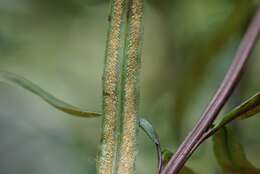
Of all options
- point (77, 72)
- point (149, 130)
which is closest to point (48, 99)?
point (149, 130)

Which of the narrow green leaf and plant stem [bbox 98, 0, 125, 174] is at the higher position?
plant stem [bbox 98, 0, 125, 174]

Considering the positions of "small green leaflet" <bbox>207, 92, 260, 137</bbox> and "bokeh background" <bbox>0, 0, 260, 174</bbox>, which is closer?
"small green leaflet" <bbox>207, 92, 260, 137</bbox>

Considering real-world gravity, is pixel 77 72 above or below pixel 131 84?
below

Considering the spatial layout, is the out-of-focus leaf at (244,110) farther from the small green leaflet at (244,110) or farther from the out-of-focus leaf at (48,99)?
the out-of-focus leaf at (48,99)

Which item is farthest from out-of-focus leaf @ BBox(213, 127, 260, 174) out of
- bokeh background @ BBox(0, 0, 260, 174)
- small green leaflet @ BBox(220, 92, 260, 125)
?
bokeh background @ BBox(0, 0, 260, 174)

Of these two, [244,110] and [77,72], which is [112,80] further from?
[77,72]

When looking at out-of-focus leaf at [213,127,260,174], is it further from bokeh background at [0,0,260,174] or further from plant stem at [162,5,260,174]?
bokeh background at [0,0,260,174]
